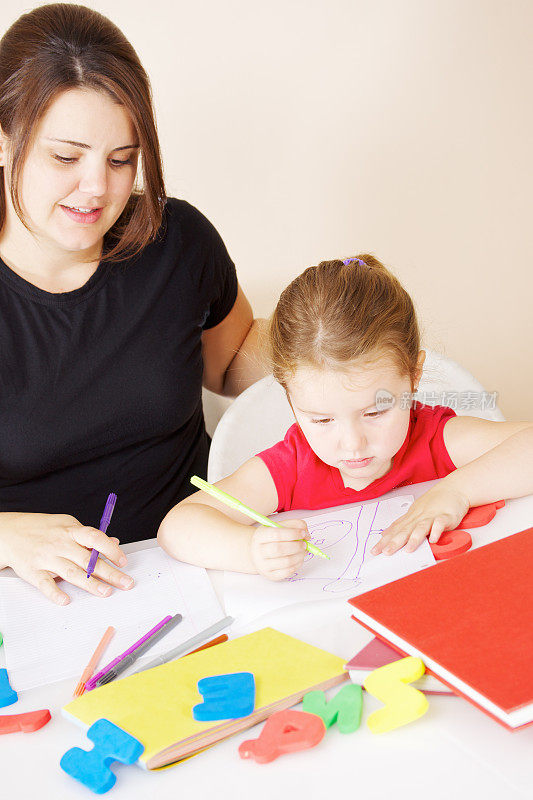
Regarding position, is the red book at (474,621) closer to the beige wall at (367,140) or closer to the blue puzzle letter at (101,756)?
the blue puzzle letter at (101,756)

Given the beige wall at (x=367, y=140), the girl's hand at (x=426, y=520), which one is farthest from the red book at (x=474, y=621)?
the beige wall at (x=367, y=140)

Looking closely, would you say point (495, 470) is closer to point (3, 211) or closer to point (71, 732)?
point (71, 732)

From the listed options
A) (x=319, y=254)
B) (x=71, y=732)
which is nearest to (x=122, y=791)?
(x=71, y=732)

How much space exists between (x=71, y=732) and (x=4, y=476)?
681mm

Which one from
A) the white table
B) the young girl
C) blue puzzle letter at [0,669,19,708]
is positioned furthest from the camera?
the young girl

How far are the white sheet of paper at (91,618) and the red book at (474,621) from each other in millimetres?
209

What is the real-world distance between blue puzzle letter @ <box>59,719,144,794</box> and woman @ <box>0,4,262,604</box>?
27 centimetres

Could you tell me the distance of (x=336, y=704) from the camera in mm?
661

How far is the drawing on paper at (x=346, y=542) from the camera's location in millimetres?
888

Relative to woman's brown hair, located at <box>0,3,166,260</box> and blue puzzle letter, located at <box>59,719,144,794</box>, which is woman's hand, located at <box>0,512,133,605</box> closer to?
blue puzzle letter, located at <box>59,719,144,794</box>

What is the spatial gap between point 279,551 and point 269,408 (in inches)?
20.7

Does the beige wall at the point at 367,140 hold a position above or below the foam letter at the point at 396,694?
above

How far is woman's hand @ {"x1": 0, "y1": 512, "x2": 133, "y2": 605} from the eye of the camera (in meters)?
0.91

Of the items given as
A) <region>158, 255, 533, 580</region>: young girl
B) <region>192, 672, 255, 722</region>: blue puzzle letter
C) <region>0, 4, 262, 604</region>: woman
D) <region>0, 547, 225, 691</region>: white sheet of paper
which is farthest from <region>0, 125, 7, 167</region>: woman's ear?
<region>192, 672, 255, 722</region>: blue puzzle letter
